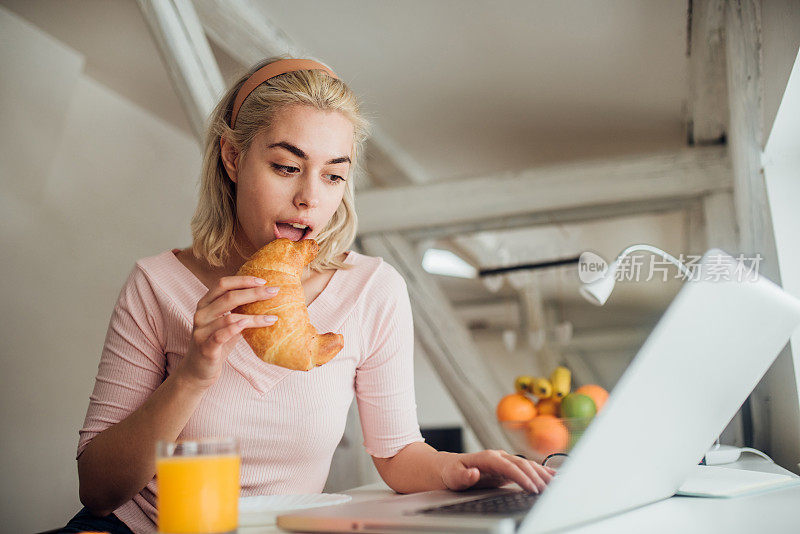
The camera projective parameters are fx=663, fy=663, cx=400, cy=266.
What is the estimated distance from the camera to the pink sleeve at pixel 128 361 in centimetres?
110

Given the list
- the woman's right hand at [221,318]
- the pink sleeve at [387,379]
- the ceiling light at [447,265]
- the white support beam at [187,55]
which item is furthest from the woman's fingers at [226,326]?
the ceiling light at [447,265]

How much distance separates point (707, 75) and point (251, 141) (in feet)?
6.15

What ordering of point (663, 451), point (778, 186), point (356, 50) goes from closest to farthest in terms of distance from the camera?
1. point (663, 451)
2. point (778, 186)
3. point (356, 50)

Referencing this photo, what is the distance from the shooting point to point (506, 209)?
109 inches

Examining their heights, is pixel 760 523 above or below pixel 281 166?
below

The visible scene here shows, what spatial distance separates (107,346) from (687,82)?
2.46 metres

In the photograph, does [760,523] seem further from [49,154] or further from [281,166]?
[49,154]

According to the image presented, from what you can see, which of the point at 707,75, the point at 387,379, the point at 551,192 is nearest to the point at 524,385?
the point at 551,192

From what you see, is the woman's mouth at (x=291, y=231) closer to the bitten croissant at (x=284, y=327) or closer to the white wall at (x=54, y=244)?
the bitten croissant at (x=284, y=327)

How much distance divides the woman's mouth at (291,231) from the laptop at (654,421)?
1.59 ft

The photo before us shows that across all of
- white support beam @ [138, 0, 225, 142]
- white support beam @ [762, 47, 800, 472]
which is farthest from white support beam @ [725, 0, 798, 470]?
white support beam @ [138, 0, 225, 142]

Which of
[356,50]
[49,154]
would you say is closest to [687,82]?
[356,50]

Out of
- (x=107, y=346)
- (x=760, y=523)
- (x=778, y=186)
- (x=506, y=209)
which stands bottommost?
(x=760, y=523)

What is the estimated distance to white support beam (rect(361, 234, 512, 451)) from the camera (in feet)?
9.39
